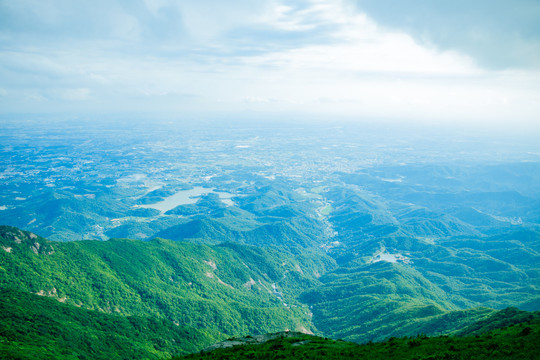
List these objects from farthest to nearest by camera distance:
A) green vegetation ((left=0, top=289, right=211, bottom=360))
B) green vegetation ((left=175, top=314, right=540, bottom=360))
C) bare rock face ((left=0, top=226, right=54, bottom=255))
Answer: bare rock face ((left=0, top=226, right=54, bottom=255))
green vegetation ((left=0, top=289, right=211, bottom=360))
green vegetation ((left=175, top=314, right=540, bottom=360))

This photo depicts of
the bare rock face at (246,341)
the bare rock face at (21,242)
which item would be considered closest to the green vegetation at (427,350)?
Answer: the bare rock face at (246,341)

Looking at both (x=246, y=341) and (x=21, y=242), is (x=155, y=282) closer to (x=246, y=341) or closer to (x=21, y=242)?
(x=21, y=242)

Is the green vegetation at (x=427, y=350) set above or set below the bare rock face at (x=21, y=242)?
above

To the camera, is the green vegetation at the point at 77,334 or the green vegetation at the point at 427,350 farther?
the green vegetation at the point at 77,334

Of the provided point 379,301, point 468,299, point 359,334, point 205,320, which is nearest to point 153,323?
point 205,320

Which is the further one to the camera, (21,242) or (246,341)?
(21,242)

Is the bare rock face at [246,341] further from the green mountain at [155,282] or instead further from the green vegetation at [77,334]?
the green mountain at [155,282]

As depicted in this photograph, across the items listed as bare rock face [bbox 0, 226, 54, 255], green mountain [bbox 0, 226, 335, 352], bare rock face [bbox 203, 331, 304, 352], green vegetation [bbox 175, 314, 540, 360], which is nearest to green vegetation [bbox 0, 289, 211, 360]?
green mountain [bbox 0, 226, 335, 352]

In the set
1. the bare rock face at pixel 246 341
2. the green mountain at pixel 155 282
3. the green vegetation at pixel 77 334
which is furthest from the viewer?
the green mountain at pixel 155 282

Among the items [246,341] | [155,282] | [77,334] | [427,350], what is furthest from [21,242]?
[427,350]

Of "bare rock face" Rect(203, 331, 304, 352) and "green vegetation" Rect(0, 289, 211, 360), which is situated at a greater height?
"bare rock face" Rect(203, 331, 304, 352)

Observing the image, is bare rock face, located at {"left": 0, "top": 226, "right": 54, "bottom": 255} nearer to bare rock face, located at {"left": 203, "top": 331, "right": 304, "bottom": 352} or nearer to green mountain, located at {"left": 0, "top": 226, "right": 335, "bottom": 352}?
green mountain, located at {"left": 0, "top": 226, "right": 335, "bottom": 352}

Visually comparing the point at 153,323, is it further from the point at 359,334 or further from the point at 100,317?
the point at 359,334
